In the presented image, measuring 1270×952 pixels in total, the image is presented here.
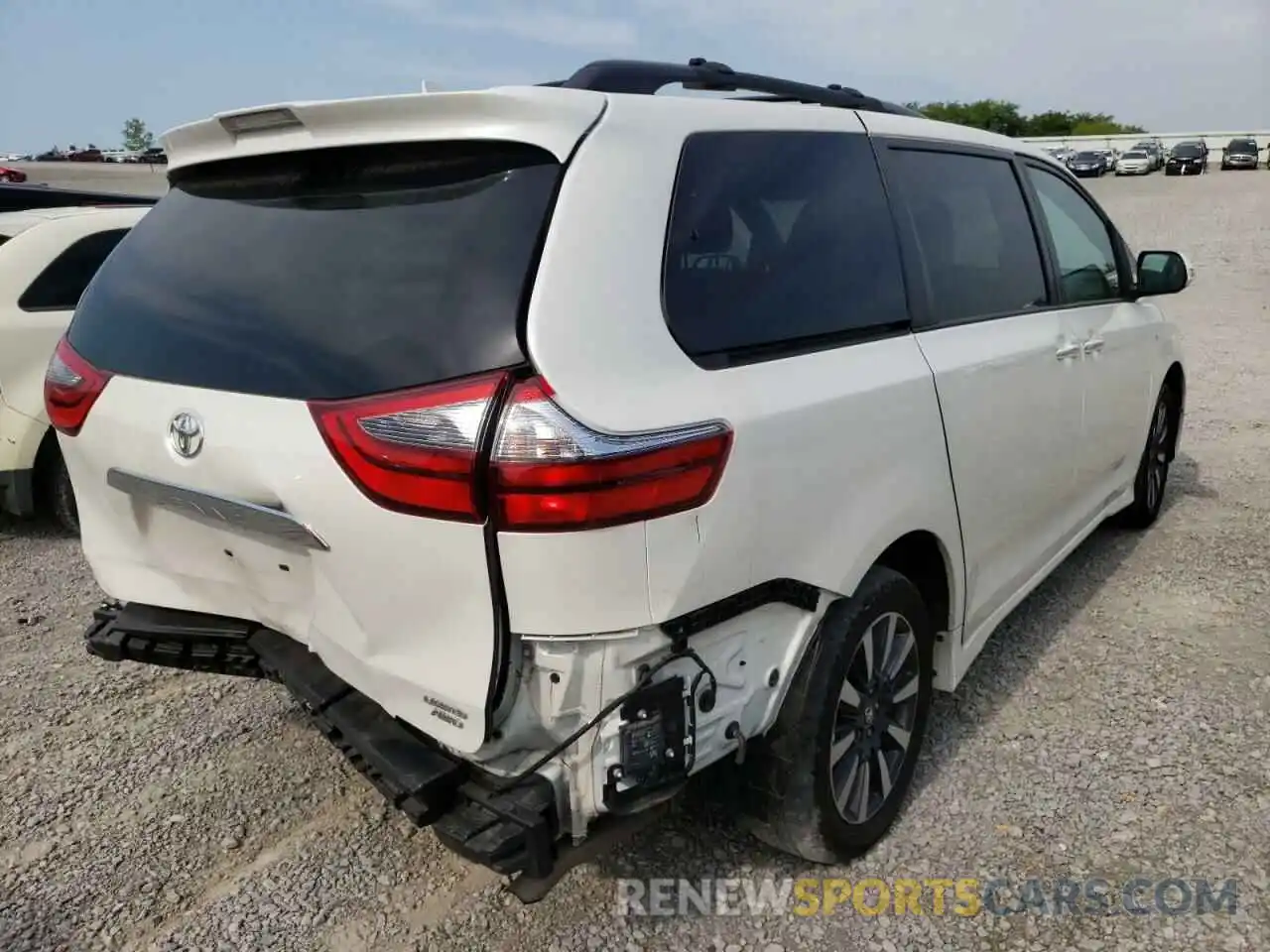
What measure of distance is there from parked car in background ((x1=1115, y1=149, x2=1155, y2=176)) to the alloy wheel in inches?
1823

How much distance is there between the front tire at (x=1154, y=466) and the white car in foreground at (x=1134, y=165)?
42883 mm

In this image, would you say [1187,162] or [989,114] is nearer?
[1187,162]

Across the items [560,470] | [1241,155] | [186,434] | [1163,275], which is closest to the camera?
[560,470]

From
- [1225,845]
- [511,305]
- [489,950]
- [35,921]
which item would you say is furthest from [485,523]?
[1225,845]

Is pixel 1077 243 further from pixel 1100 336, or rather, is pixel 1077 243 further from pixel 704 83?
pixel 704 83

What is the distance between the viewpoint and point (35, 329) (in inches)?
205

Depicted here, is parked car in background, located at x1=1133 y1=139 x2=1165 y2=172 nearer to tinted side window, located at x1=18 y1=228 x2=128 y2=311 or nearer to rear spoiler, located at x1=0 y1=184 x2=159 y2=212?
rear spoiler, located at x1=0 y1=184 x2=159 y2=212

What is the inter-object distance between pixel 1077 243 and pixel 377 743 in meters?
3.40

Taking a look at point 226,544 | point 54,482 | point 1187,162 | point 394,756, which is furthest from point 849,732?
point 1187,162

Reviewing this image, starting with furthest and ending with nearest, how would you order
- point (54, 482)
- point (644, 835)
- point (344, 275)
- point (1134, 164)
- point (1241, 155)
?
1. point (1134, 164)
2. point (1241, 155)
3. point (54, 482)
4. point (644, 835)
5. point (344, 275)

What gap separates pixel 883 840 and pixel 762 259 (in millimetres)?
1668

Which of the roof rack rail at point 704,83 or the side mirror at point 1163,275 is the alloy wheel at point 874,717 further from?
the side mirror at point 1163,275

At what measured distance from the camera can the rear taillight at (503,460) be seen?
178 cm

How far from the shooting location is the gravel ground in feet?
8.06
